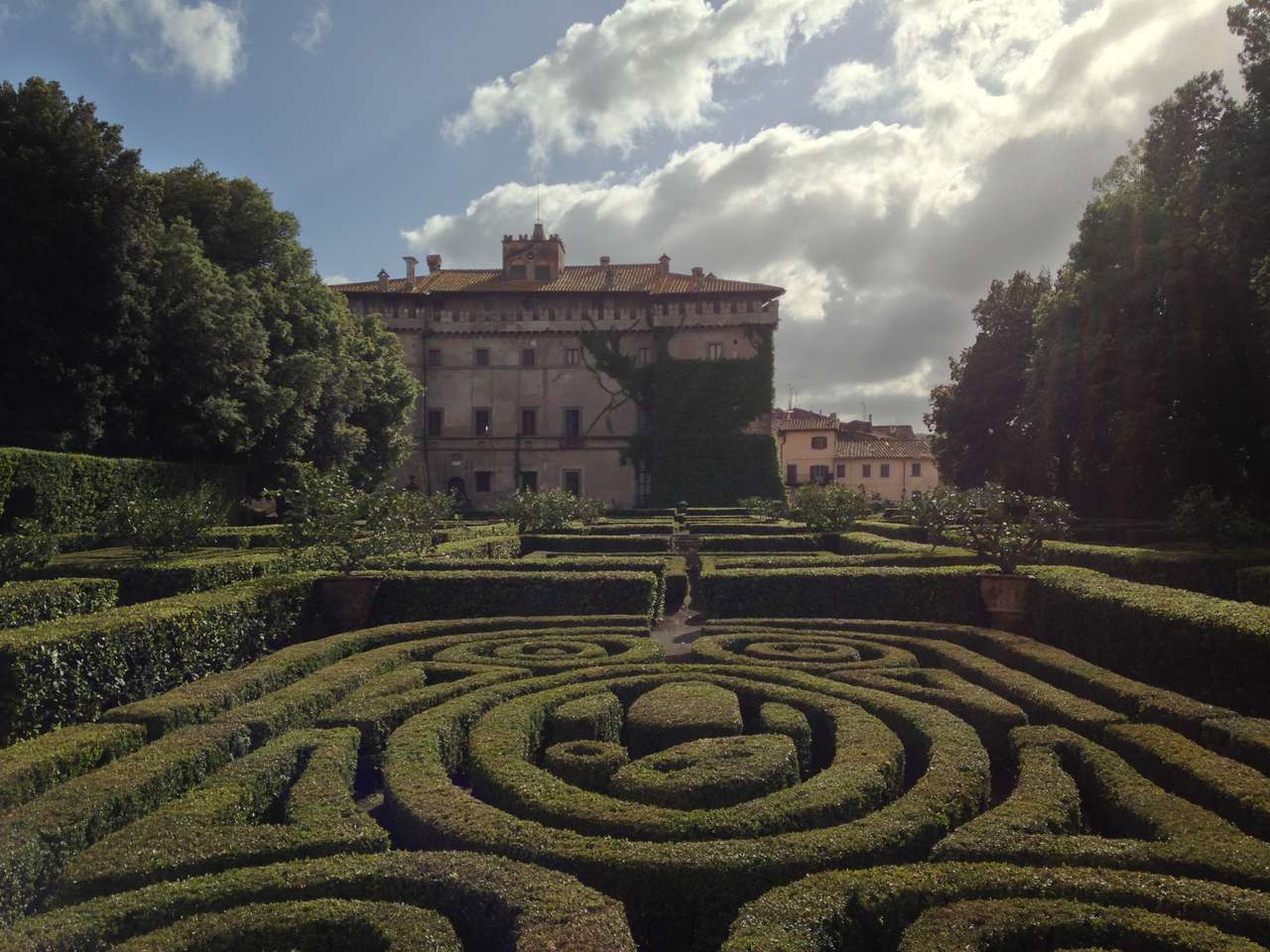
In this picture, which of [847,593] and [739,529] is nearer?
[847,593]

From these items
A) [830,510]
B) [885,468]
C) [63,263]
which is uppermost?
[63,263]

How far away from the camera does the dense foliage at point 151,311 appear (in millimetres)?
19719

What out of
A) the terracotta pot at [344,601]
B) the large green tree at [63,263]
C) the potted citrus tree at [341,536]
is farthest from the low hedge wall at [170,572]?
the large green tree at [63,263]

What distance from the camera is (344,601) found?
34.5 ft

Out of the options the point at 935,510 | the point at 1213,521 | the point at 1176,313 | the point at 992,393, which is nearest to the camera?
the point at 1213,521

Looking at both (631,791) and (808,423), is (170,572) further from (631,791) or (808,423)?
(808,423)

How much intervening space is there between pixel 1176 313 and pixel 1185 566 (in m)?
11.3

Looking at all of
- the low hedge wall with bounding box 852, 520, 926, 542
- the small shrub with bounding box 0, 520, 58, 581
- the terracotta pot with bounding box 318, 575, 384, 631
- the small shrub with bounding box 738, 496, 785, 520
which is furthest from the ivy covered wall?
the terracotta pot with bounding box 318, 575, 384, 631

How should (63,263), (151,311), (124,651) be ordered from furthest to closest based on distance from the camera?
(151,311)
(63,263)
(124,651)

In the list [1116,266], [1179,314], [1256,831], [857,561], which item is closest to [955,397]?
[1116,266]

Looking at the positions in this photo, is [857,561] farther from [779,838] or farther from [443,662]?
[779,838]

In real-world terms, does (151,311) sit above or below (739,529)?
above

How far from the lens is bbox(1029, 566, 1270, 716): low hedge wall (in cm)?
640

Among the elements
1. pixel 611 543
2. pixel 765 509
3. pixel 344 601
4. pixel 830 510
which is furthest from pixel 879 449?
pixel 344 601
